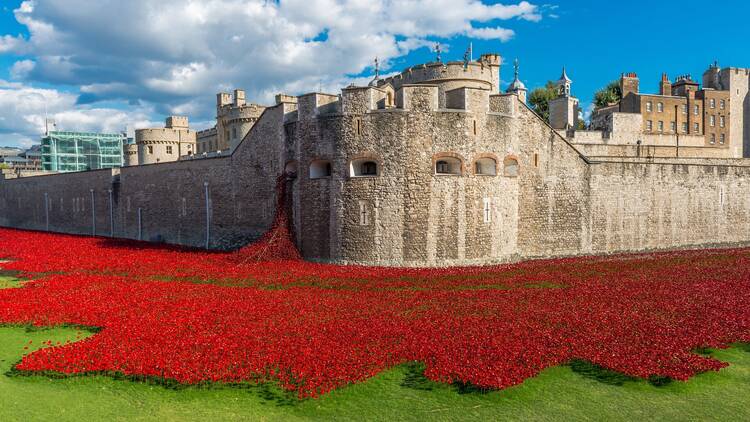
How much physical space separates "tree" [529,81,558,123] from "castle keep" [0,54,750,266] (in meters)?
35.9

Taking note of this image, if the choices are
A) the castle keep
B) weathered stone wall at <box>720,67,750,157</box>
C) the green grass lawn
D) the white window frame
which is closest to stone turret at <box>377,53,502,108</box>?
the castle keep

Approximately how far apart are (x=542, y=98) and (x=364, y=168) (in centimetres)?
5284

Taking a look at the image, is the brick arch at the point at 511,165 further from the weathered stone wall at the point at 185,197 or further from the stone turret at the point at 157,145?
the stone turret at the point at 157,145

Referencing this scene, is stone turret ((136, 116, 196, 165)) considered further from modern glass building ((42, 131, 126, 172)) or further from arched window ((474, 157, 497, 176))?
modern glass building ((42, 131, 126, 172))

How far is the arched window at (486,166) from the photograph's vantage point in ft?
75.8

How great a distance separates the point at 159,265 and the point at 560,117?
35290mm

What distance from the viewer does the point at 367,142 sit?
867 inches

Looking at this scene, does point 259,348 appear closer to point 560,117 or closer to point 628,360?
point 628,360

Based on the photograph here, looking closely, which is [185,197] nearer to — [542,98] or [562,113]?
[562,113]

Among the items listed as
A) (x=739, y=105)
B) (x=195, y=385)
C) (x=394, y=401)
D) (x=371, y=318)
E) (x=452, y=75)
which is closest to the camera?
(x=394, y=401)

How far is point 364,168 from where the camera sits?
2292 centimetres

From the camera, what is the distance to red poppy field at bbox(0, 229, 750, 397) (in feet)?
32.4

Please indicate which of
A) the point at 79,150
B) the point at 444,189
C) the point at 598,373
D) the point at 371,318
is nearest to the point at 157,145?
the point at 444,189

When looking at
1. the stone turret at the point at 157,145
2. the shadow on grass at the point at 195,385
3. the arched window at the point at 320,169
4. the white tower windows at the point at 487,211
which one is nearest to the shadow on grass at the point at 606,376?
the shadow on grass at the point at 195,385
